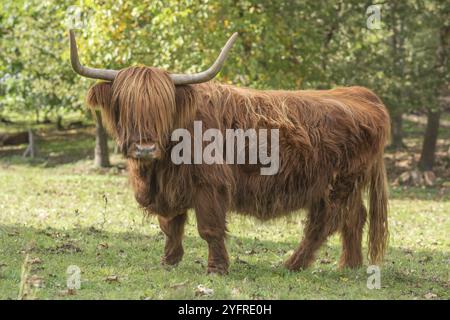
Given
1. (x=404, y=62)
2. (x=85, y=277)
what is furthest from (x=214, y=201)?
(x=404, y=62)

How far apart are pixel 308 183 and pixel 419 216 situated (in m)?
6.44

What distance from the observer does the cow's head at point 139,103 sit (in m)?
6.13

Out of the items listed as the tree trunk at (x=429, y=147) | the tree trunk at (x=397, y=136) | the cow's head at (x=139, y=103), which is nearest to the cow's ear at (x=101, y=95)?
the cow's head at (x=139, y=103)

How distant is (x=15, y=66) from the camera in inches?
828

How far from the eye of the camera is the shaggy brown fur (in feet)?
20.7

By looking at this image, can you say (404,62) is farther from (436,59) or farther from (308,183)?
(308,183)

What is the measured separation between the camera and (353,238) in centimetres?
738

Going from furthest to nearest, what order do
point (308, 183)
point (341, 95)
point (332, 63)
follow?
1. point (332, 63)
2. point (341, 95)
3. point (308, 183)

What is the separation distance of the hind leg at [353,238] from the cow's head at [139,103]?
82.9 inches

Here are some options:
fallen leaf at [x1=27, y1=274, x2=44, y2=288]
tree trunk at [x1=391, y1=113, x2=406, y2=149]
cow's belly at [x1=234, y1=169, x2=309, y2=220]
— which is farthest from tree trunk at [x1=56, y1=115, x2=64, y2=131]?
fallen leaf at [x1=27, y1=274, x2=44, y2=288]

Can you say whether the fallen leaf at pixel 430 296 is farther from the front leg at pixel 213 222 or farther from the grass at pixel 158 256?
the front leg at pixel 213 222
